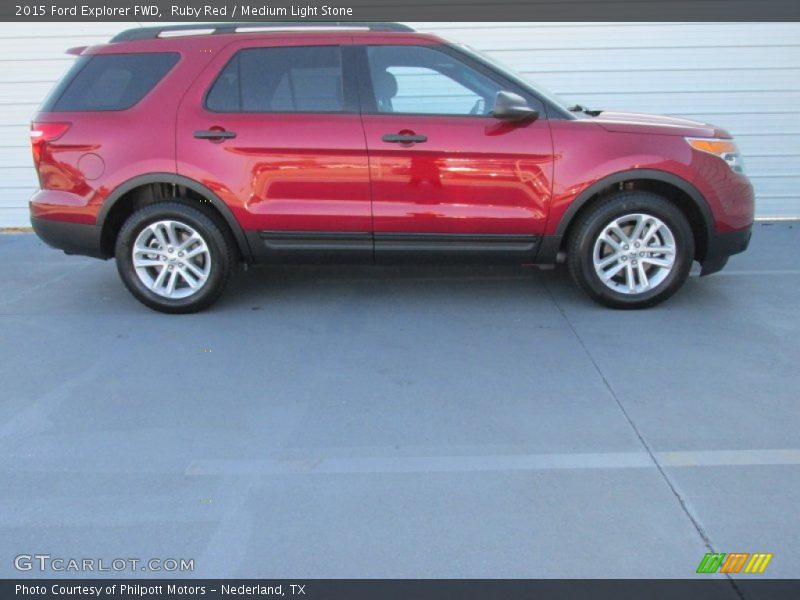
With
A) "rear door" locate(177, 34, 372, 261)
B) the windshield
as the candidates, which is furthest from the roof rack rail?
the windshield

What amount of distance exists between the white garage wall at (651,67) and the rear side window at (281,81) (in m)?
3.11

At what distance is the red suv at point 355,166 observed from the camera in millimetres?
4824

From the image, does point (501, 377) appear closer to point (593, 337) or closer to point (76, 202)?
point (593, 337)

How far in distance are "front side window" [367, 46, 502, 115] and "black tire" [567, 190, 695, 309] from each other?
3.36 ft

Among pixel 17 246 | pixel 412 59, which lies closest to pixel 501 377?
pixel 412 59

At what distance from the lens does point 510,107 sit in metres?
4.63

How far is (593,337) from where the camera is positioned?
4625 mm

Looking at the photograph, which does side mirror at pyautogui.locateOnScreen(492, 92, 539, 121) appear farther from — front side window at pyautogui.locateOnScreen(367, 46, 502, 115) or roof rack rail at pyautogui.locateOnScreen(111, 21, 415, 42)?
roof rack rail at pyautogui.locateOnScreen(111, 21, 415, 42)

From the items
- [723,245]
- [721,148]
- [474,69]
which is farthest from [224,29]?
[723,245]

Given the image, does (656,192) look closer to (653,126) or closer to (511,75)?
(653,126)

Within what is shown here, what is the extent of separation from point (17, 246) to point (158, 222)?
3.36 m

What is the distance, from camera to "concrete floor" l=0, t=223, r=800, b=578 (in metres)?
2.70

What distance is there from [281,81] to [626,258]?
8.57 ft
